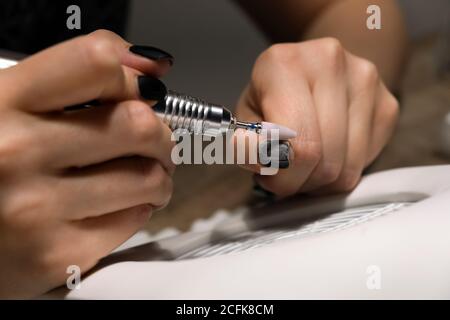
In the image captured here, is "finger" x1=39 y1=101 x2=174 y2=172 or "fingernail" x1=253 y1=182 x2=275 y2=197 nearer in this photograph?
"finger" x1=39 y1=101 x2=174 y2=172

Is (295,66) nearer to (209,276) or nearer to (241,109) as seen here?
(241,109)

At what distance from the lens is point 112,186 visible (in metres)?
0.24

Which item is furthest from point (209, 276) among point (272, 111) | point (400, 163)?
point (400, 163)

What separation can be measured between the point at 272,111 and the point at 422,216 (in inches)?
4.3

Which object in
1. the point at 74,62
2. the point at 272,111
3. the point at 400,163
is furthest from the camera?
the point at 400,163

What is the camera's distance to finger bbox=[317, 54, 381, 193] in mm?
308

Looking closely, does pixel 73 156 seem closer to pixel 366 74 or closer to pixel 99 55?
pixel 99 55

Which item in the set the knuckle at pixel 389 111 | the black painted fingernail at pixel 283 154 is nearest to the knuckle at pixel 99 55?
the black painted fingernail at pixel 283 154

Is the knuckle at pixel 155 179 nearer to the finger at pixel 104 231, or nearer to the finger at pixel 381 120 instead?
the finger at pixel 104 231

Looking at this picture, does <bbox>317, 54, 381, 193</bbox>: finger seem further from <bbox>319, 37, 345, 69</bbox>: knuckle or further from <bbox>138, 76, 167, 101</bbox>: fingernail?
<bbox>138, 76, 167, 101</bbox>: fingernail

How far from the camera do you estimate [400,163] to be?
1.34 feet

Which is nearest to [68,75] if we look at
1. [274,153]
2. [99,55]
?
[99,55]

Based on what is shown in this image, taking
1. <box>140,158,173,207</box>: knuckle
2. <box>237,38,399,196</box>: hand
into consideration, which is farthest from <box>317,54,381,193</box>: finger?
<box>140,158,173,207</box>: knuckle

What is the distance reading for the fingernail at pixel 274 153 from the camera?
273 mm
